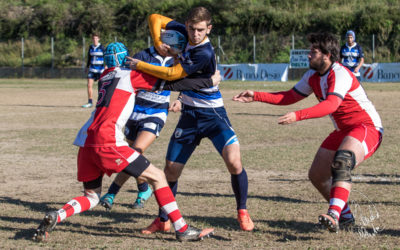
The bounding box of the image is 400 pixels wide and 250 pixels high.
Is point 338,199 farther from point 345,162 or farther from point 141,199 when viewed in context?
point 141,199

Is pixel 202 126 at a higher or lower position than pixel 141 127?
higher

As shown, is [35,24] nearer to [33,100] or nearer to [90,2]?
[90,2]

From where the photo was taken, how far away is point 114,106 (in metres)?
4.68

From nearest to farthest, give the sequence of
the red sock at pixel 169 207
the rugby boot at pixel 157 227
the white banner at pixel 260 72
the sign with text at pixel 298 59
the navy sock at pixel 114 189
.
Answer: the red sock at pixel 169 207, the rugby boot at pixel 157 227, the navy sock at pixel 114 189, the white banner at pixel 260 72, the sign with text at pixel 298 59

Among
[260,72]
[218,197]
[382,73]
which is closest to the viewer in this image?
[218,197]

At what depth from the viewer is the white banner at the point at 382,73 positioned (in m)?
30.3

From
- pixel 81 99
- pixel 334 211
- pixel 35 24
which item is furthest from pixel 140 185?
pixel 35 24

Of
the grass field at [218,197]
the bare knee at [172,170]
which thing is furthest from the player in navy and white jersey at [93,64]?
the bare knee at [172,170]

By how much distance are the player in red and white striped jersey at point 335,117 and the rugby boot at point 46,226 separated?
6.47 ft

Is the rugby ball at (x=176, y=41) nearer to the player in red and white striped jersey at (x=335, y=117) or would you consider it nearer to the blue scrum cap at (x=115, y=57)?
the blue scrum cap at (x=115, y=57)

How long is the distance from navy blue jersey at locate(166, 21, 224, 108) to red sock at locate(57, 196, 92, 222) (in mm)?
1353

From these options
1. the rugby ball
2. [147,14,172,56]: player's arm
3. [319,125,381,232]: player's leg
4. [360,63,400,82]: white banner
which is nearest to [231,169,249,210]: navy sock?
[319,125,381,232]: player's leg

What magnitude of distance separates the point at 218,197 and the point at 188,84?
2.04 m

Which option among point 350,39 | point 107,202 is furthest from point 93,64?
point 107,202
